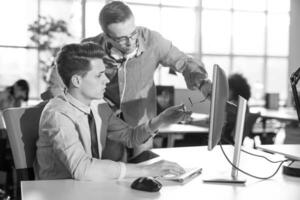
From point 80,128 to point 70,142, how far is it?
134mm

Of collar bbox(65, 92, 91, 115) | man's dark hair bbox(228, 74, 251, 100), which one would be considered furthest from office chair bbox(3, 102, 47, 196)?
man's dark hair bbox(228, 74, 251, 100)

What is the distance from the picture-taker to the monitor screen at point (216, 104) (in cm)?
134

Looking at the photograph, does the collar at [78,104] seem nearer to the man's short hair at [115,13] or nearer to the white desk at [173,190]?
the white desk at [173,190]

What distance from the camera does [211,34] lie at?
1065 centimetres

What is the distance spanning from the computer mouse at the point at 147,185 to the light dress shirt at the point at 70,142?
14cm

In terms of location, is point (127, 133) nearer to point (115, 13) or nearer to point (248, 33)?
point (115, 13)

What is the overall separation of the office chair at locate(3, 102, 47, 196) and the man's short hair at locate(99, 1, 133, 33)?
2.25 feet

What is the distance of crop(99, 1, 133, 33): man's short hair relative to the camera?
2.15 meters

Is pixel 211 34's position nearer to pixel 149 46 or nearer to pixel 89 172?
pixel 149 46

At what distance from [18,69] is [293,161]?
8.01 m

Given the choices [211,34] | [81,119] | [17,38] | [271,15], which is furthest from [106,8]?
[271,15]

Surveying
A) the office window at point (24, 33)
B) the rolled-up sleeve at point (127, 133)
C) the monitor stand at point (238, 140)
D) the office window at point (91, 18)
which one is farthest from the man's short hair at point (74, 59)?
the office window at point (91, 18)

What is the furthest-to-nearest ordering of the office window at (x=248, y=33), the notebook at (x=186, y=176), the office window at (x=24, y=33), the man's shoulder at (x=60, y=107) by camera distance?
the office window at (x=248, y=33), the office window at (x=24, y=33), the man's shoulder at (x=60, y=107), the notebook at (x=186, y=176)

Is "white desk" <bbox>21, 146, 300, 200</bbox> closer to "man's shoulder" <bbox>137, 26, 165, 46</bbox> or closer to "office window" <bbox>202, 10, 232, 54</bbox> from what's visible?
"man's shoulder" <bbox>137, 26, 165, 46</bbox>
